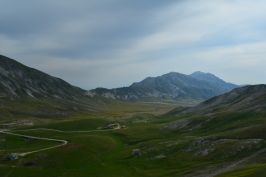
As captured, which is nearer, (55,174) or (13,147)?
(55,174)

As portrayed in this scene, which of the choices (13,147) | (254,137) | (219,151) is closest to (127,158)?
(219,151)

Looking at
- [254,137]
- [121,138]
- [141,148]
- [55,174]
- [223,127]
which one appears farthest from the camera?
[121,138]

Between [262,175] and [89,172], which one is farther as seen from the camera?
[89,172]

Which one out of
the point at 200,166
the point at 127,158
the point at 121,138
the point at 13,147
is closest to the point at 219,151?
the point at 200,166

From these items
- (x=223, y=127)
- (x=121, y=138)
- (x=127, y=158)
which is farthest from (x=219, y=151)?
(x=121, y=138)

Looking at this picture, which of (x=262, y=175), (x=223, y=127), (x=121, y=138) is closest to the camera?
(x=262, y=175)

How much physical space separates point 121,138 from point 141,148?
115 ft

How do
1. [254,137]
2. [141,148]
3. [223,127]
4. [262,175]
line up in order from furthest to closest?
[223,127], [141,148], [254,137], [262,175]

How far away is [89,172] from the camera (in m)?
136

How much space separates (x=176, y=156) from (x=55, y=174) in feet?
127

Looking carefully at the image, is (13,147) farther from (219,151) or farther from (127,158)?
(219,151)

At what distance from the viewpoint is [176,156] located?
5738 inches

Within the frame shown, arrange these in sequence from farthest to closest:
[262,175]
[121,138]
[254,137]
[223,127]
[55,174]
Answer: [121,138] < [223,127] < [254,137] < [55,174] < [262,175]

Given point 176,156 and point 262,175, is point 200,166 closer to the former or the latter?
point 176,156
